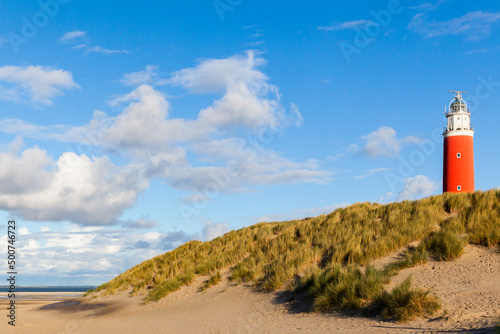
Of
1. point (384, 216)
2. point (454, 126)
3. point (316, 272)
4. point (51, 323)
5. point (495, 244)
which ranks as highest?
point (454, 126)

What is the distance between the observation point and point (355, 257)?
15.8 meters

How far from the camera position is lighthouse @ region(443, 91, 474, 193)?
4194 centimetres

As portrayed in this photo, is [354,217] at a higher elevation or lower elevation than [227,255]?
higher

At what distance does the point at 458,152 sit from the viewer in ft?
141

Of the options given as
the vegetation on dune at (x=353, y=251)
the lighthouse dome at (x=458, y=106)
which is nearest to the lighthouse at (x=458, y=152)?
the lighthouse dome at (x=458, y=106)

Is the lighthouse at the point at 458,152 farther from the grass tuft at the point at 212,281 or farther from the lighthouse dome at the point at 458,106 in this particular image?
the grass tuft at the point at 212,281

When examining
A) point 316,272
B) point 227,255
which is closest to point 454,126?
point 227,255

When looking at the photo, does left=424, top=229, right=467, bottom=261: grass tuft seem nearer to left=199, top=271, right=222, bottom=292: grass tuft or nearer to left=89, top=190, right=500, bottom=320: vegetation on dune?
left=89, top=190, right=500, bottom=320: vegetation on dune

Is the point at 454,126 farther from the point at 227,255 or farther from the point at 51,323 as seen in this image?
the point at 51,323

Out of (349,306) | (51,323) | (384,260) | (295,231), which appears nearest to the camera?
Result: (349,306)

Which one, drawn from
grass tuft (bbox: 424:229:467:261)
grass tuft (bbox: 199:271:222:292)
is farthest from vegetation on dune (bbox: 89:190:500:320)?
grass tuft (bbox: 199:271:222:292)

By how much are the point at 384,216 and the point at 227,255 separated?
816 cm

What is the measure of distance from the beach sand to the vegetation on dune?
0.49m

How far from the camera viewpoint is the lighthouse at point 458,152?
41938 mm
